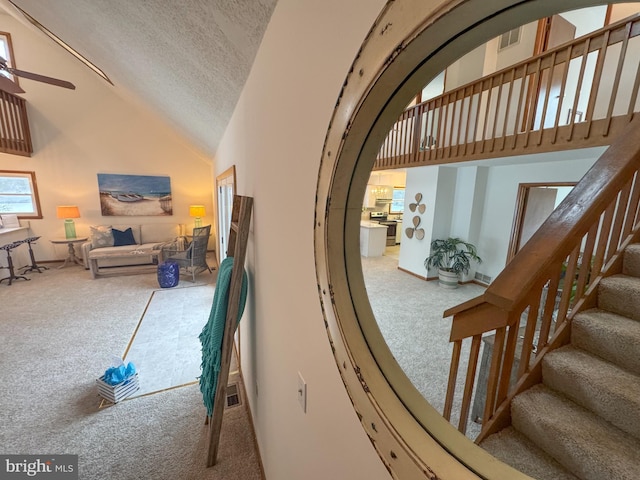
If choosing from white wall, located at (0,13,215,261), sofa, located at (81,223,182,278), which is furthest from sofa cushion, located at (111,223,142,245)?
white wall, located at (0,13,215,261)

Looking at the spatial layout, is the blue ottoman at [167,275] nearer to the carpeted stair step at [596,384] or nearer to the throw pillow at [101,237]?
the throw pillow at [101,237]

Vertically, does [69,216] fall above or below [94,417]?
above

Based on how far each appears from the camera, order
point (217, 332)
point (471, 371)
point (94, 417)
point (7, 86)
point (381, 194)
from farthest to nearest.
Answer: point (381, 194) → point (7, 86) → point (94, 417) → point (217, 332) → point (471, 371)

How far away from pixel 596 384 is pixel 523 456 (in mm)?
156

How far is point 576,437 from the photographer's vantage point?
15.5 inches

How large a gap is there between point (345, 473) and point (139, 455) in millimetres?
1784

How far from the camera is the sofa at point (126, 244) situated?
5.04 meters

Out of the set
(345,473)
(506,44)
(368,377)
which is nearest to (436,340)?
(345,473)

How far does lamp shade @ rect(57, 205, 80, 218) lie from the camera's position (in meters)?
5.05

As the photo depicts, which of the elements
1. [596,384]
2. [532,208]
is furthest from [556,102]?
[596,384]

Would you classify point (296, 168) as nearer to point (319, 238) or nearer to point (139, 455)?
point (319, 238)

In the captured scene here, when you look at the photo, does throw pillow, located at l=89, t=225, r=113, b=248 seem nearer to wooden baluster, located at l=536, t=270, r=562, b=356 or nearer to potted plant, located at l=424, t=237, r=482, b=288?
potted plant, located at l=424, t=237, r=482, b=288

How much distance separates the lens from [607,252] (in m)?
0.45

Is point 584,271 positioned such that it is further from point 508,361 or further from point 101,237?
point 101,237
